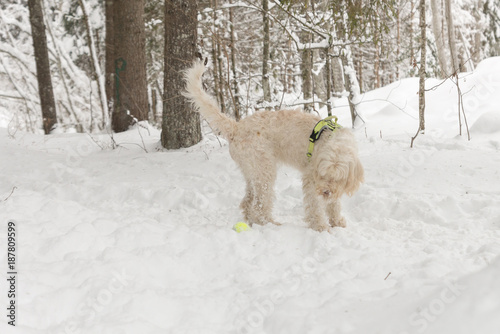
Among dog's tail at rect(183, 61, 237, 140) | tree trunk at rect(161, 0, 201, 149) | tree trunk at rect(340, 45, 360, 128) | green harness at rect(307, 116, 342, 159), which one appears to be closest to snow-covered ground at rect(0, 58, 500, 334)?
tree trunk at rect(161, 0, 201, 149)

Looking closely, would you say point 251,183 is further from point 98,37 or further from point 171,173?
point 98,37

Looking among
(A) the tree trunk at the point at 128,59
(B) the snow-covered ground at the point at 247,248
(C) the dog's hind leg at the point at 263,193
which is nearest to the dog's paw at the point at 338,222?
(B) the snow-covered ground at the point at 247,248

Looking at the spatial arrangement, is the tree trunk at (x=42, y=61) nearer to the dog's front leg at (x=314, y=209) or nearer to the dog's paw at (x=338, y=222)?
the dog's front leg at (x=314, y=209)

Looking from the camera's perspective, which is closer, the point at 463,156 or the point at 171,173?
the point at 463,156

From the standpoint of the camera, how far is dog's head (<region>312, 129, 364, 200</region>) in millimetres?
3904

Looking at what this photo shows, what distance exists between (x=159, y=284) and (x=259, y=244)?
46.1 inches

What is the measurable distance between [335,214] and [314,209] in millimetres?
341

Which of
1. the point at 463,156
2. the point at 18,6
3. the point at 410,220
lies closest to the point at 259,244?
the point at 410,220

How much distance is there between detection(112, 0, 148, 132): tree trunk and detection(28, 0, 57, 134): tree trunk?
3.20 metres

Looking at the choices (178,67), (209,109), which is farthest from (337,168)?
(178,67)

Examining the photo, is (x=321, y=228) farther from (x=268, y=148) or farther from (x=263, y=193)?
(x=268, y=148)

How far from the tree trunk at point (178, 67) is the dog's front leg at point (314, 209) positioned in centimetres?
343

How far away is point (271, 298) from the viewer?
2.82 m

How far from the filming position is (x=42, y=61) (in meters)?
10.7
